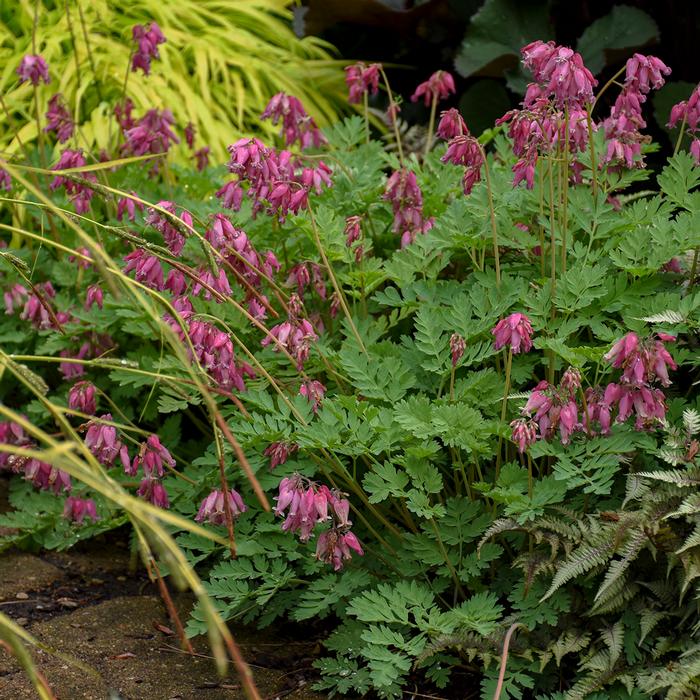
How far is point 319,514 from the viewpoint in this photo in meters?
2.20

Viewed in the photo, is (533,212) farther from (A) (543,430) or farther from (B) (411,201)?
(A) (543,430)

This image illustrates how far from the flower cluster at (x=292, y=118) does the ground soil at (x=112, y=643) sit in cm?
153

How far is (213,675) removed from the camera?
2516 mm

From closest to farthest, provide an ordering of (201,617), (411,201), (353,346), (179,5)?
(201,617), (353,346), (411,201), (179,5)

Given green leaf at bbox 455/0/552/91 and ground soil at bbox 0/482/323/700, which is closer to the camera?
ground soil at bbox 0/482/323/700

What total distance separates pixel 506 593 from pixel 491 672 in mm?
300

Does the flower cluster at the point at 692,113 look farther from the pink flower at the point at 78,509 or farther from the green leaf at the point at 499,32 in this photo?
the green leaf at the point at 499,32

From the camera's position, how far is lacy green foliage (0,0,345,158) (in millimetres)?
5113

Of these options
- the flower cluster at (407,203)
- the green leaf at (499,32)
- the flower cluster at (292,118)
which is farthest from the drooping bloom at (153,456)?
the green leaf at (499,32)

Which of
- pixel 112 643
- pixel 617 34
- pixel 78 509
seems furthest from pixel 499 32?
pixel 112 643

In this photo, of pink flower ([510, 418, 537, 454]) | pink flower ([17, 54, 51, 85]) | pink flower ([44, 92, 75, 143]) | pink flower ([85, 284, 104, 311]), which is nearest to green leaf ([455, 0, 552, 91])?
pink flower ([44, 92, 75, 143])

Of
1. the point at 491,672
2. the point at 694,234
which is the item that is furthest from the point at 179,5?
the point at 491,672

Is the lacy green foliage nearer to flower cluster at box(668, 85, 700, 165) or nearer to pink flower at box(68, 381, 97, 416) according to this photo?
pink flower at box(68, 381, 97, 416)

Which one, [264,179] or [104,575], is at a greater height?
[264,179]
